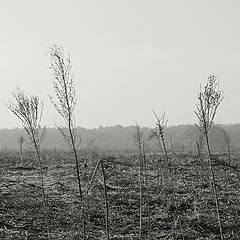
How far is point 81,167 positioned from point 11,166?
4852mm

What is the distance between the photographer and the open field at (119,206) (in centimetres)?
1253

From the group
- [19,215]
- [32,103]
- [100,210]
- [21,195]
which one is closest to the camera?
[32,103]

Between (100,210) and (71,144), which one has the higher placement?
(71,144)

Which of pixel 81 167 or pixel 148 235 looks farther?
pixel 81 167

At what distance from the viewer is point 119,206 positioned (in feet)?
52.7

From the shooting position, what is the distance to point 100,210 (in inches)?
615

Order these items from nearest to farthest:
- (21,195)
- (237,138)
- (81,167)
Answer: (21,195)
(81,167)
(237,138)

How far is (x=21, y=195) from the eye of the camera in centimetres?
1727

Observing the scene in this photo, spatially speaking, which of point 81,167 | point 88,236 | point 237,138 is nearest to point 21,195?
point 88,236

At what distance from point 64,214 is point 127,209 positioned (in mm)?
2533

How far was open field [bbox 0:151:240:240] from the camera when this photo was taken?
1253cm

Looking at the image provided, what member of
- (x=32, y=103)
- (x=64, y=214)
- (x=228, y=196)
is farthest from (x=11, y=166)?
(x=32, y=103)

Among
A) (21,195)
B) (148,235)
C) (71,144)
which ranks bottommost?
(148,235)

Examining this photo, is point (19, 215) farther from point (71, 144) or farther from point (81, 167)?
point (81, 167)
